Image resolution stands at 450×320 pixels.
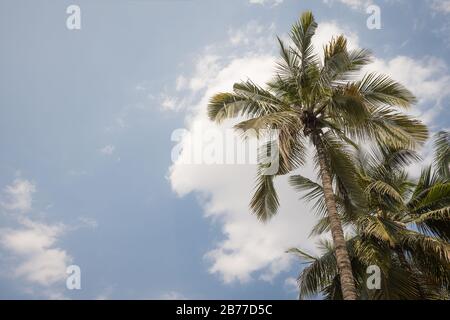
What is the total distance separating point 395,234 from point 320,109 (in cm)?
522

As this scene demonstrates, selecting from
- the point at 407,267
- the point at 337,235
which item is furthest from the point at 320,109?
the point at 407,267

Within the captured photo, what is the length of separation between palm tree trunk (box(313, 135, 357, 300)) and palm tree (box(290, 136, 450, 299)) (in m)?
1.92

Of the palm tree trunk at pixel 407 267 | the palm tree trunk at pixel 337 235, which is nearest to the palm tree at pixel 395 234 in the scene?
the palm tree trunk at pixel 407 267

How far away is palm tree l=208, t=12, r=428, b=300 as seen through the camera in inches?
445

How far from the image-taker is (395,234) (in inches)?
521

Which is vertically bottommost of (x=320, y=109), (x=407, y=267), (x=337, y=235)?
(x=407, y=267)

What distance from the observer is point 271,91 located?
13.8 metres

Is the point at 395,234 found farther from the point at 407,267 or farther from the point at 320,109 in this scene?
the point at 320,109

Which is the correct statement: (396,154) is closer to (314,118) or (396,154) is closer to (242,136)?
(314,118)

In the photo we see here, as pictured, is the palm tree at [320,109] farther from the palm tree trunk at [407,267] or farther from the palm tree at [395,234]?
the palm tree trunk at [407,267]

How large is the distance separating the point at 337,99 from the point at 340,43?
1.97m

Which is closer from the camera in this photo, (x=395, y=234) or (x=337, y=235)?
(x=337, y=235)

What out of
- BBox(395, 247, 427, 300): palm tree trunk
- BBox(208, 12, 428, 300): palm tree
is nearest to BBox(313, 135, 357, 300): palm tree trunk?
BBox(208, 12, 428, 300): palm tree
